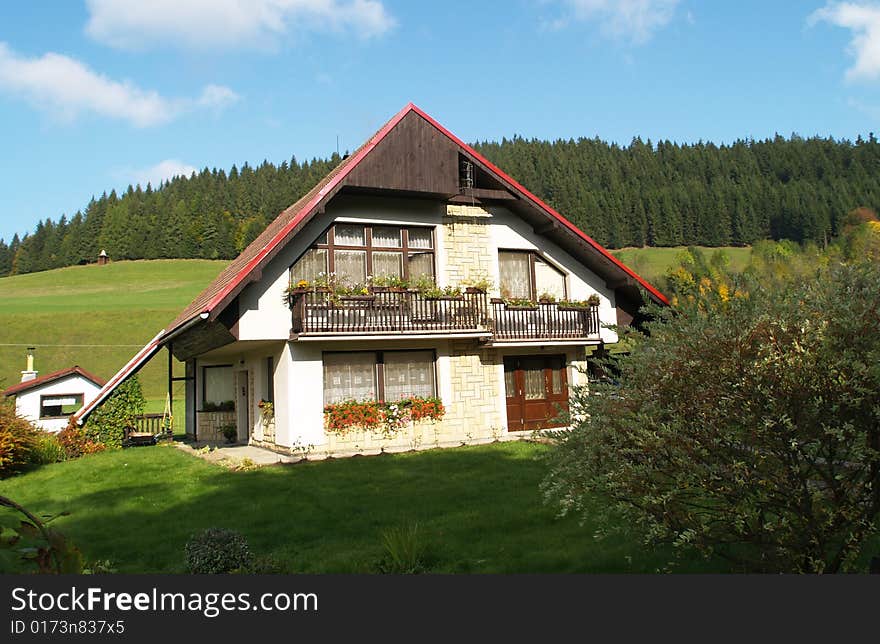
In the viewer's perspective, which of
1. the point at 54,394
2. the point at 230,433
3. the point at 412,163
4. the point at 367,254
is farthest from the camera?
the point at 54,394

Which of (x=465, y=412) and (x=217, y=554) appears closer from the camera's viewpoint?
(x=217, y=554)

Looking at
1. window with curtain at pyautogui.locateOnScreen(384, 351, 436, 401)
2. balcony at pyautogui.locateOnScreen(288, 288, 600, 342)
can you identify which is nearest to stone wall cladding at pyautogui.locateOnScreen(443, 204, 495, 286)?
balcony at pyautogui.locateOnScreen(288, 288, 600, 342)

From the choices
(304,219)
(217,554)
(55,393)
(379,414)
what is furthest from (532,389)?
(55,393)

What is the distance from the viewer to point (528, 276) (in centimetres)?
1920

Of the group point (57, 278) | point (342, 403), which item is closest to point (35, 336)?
point (57, 278)

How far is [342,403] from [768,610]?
1326 cm

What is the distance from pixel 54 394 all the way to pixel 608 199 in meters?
93.8

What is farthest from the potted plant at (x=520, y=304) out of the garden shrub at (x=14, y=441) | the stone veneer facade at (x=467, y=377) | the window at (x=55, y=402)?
the window at (x=55, y=402)

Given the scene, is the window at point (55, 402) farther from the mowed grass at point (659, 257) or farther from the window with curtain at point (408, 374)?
the mowed grass at point (659, 257)

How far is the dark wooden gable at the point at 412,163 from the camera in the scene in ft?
53.4

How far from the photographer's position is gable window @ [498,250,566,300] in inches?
747

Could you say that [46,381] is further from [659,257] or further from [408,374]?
[659,257]

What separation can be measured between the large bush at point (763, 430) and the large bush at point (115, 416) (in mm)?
18289

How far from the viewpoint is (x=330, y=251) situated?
54.4 ft
